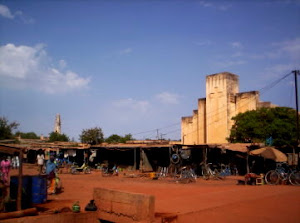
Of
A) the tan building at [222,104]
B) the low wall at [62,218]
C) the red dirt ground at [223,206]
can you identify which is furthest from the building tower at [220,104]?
the low wall at [62,218]

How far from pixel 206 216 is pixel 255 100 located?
25273 millimetres

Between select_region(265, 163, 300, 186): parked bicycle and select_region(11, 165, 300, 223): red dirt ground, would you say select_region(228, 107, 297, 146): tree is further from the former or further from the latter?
select_region(11, 165, 300, 223): red dirt ground

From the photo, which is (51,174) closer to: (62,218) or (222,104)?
(62,218)

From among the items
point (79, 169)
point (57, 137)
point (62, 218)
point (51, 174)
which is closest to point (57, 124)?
point (57, 137)

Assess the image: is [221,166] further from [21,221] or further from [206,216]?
[21,221]

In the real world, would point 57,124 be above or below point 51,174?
above

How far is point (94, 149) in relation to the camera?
3212cm

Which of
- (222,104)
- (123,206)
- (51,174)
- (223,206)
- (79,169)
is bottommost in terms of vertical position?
(79,169)

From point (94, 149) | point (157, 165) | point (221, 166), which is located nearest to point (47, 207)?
point (221, 166)

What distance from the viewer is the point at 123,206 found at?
9617 mm

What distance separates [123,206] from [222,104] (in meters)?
26.1

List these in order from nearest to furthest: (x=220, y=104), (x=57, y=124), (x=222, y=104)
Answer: (x=222, y=104) → (x=220, y=104) → (x=57, y=124)

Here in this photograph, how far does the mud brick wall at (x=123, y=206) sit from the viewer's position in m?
8.85

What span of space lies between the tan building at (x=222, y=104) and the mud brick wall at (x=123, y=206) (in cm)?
2399
